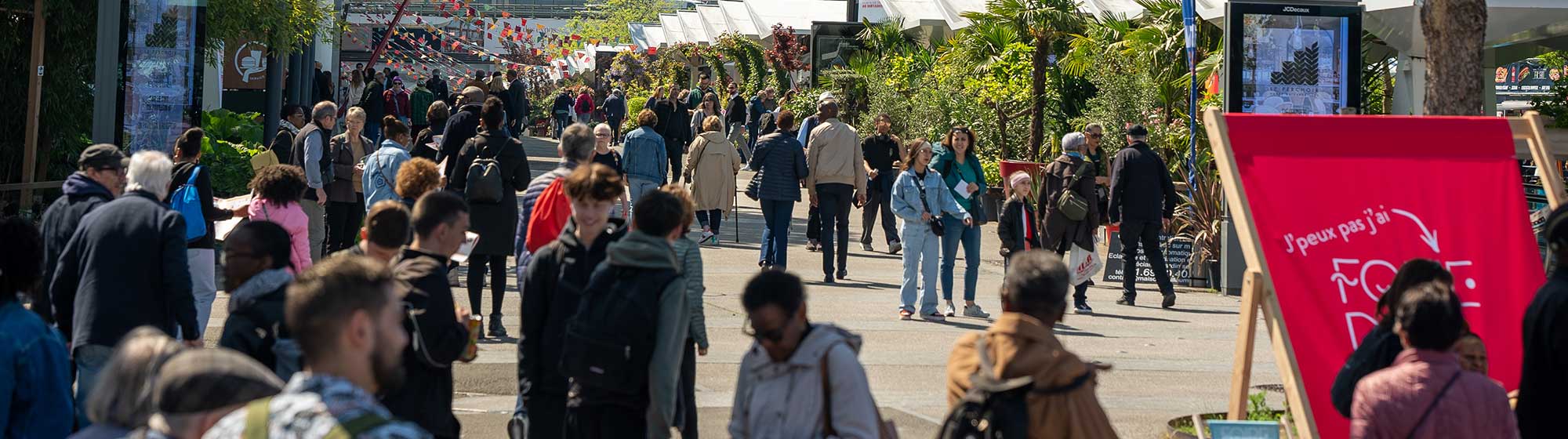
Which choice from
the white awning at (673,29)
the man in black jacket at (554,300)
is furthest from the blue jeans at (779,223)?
the white awning at (673,29)

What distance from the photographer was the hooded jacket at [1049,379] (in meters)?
4.35

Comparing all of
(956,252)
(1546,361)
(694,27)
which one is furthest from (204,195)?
(694,27)

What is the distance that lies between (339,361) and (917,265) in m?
9.03

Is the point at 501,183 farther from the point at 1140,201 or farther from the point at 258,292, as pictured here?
the point at 258,292

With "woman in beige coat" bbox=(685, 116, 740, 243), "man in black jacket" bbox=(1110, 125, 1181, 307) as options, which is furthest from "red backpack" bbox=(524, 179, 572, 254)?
"woman in beige coat" bbox=(685, 116, 740, 243)

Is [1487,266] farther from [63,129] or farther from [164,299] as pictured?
[63,129]

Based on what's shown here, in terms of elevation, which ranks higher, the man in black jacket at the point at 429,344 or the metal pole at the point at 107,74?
the metal pole at the point at 107,74

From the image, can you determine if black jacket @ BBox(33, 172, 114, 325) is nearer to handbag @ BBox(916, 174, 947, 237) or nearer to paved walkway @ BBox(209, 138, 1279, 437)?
paved walkway @ BBox(209, 138, 1279, 437)

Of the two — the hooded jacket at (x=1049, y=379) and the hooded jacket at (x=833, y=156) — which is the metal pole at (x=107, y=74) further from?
the hooded jacket at (x=1049, y=379)

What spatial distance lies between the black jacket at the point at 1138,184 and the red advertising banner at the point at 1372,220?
262 inches

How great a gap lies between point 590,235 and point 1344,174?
9.84ft

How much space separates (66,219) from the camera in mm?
6898

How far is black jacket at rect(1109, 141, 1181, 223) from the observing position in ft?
44.0

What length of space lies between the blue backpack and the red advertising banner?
547 centimetres
